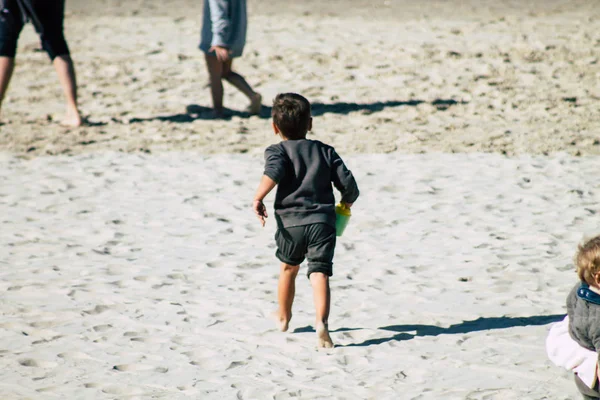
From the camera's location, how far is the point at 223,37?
7.63 meters

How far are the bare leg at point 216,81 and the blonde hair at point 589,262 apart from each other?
16.9 ft

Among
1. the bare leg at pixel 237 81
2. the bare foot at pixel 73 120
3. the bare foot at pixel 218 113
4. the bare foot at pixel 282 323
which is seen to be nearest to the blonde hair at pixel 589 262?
the bare foot at pixel 282 323

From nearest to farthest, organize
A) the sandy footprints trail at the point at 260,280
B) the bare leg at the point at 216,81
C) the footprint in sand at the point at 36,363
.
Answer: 1. the sandy footprints trail at the point at 260,280
2. the footprint in sand at the point at 36,363
3. the bare leg at the point at 216,81

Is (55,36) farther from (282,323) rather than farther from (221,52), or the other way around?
(282,323)

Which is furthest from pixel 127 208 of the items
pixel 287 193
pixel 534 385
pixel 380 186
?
pixel 534 385

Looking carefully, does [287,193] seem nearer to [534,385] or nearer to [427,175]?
[534,385]

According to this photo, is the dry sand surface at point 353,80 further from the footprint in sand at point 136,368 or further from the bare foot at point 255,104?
the footprint in sand at point 136,368

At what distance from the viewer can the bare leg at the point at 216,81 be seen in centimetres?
783

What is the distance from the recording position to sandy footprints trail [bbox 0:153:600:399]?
369 cm

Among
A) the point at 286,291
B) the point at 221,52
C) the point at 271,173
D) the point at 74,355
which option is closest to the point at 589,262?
the point at 271,173

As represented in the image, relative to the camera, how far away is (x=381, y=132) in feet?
25.0

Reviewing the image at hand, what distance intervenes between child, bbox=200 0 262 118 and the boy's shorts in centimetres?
397

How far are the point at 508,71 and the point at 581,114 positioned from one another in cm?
153

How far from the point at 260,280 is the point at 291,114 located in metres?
1.23
